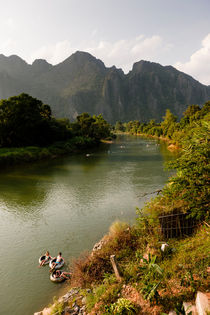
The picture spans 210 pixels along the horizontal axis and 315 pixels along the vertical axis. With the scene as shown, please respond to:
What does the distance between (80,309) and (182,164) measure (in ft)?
26.2

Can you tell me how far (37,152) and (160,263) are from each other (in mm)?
48881

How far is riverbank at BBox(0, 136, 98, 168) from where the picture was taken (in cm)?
4463

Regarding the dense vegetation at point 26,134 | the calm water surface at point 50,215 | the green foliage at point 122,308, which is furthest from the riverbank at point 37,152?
the green foliage at point 122,308

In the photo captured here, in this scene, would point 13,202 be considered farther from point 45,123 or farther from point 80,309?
point 45,123

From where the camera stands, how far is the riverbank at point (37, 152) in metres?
44.6

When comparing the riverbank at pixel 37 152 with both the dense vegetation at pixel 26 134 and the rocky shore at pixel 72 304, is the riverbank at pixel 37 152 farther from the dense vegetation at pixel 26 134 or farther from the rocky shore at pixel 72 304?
the rocky shore at pixel 72 304

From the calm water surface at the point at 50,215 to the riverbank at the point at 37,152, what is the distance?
6.38 m

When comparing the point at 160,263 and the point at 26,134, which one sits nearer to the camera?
the point at 160,263

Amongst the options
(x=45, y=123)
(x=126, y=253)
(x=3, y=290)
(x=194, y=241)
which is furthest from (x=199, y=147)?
(x=45, y=123)

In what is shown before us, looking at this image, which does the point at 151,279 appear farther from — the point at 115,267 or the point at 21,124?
the point at 21,124

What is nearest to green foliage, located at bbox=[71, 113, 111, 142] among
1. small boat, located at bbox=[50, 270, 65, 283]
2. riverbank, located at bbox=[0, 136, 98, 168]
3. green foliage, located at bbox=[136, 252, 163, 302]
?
riverbank, located at bbox=[0, 136, 98, 168]

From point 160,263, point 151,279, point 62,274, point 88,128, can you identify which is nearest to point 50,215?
point 62,274

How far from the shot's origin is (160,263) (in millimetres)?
9242

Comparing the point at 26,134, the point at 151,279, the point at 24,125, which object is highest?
the point at 24,125
